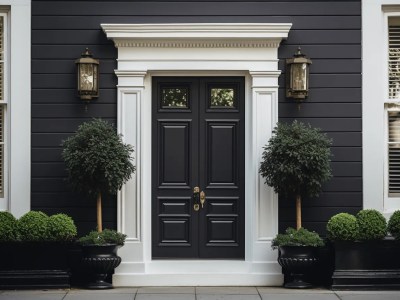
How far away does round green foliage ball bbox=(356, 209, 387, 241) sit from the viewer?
10484 millimetres

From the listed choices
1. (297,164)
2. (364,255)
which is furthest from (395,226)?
(297,164)

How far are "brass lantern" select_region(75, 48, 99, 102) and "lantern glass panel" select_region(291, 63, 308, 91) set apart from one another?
271 centimetres

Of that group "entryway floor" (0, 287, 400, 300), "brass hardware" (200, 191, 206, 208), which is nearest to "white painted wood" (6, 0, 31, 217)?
Result: "entryway floor" (0, 287, 400, 300)

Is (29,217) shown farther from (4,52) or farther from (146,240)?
(4,52)

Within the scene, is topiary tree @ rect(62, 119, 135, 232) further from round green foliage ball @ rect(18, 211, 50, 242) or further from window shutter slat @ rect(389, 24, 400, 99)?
window shutter slat @ rect(389, 24, 400, 99)

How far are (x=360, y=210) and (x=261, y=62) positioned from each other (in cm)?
248

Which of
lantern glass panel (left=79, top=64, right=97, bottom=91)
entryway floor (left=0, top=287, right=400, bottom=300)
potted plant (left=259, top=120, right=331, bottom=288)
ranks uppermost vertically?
lantern glass panel (left=79, top=64, right=97, bottom=91)

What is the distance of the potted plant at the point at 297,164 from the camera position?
1050cm

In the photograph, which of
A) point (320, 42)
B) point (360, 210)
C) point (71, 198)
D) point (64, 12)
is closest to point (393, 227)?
point (360, 210)

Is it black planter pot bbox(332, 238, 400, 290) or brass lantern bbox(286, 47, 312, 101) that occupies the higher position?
brass lantern bbox(286, 47, 312, 101)

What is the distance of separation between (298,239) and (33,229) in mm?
3461

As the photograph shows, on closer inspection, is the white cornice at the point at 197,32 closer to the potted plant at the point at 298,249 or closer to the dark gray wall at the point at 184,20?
the dark gray wall at the point at 184,20

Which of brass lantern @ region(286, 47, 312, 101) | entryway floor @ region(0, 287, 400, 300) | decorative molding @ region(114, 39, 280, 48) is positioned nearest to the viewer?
entryway floor @ region(0, 287, 400, 300)

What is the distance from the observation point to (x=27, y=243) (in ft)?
34.7
